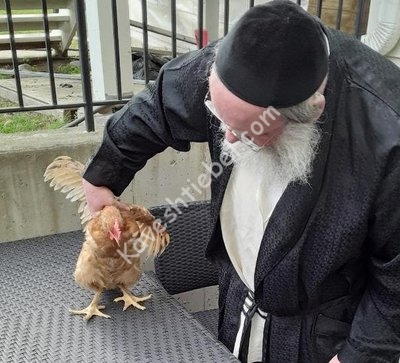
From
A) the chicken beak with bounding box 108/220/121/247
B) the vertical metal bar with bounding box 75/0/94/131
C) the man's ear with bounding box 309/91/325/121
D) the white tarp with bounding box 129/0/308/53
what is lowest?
the white tarp with bounding box 129/0/308/53

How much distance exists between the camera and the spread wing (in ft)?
7.00

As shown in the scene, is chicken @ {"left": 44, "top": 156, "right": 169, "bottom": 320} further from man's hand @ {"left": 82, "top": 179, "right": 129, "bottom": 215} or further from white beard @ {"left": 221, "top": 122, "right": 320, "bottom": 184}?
white beard @ {"left": 221, "top": 122, "right": 320, "bottom": 184}

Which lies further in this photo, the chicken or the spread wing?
the spread wing

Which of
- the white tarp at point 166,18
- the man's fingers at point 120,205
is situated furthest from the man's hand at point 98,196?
the white tarp at point 166,18

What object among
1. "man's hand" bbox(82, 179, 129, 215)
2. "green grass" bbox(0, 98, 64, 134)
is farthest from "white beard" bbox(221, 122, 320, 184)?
"green grass" bbox(0, 98, 64, 134)

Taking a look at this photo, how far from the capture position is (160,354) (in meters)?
1.70

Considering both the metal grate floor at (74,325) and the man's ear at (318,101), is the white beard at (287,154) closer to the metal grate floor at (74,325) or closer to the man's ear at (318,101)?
the man's ear at (318,101)

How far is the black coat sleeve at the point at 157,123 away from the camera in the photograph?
Answer: 1.56 metres

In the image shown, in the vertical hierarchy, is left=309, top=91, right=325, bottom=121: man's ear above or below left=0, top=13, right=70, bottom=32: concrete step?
above

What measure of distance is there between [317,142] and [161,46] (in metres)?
5.20

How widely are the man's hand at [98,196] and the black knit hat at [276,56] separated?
814mm

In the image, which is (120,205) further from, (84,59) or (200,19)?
(200,19)

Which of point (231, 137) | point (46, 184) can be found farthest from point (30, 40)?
point (231, 137)

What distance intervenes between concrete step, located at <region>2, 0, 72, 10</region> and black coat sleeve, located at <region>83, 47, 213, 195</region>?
3190mm
